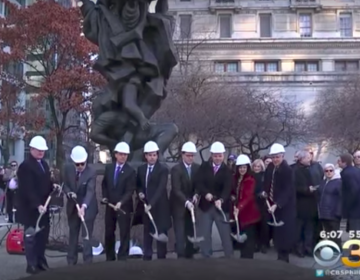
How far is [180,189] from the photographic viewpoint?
9.37 meters

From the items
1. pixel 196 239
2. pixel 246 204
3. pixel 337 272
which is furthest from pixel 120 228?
pixel 337 272

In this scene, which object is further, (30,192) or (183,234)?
(183,234)

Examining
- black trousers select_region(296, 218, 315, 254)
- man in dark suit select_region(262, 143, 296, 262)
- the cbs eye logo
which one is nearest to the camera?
the cbs eye logo

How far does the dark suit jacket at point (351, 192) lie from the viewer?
10.4 metres

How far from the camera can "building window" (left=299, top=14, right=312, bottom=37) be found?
55.1 m

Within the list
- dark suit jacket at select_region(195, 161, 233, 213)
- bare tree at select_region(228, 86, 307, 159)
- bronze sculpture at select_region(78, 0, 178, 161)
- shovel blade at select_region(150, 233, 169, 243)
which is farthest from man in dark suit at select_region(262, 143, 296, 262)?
bare tree at select_region(228, 86, 307, 159)

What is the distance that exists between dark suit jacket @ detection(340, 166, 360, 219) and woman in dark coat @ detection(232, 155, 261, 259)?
184 cm

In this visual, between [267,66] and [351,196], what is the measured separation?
4417 centimetres

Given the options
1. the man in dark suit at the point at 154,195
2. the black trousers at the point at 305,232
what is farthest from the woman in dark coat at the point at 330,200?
the man in dark suit at the point at 154,195

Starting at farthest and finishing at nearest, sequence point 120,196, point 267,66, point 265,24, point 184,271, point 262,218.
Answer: point 265,24
point 267,66
point 262,218
point 120,196
point 184,271

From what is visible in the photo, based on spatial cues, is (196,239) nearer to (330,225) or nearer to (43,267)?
(43,267)

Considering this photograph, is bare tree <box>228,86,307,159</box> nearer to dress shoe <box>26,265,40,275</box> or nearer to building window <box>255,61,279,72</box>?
building window <box>255,61,279,72</box>

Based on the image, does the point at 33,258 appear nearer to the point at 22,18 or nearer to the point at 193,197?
the point at 193,197

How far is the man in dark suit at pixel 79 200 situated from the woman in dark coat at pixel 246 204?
89.0 inches
